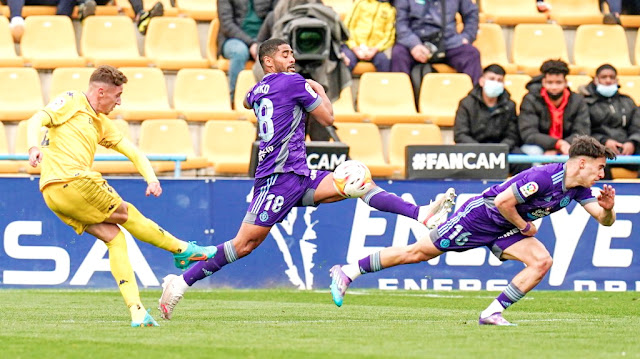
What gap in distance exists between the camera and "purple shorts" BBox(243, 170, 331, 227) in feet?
33.3

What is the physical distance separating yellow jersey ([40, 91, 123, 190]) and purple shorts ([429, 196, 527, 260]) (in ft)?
9.20

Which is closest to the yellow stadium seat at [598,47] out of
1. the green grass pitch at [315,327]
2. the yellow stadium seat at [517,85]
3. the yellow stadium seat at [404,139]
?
the yellow stadium seat at [517,85]

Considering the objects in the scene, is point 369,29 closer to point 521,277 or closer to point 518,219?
point 518,219

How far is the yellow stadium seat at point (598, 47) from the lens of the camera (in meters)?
18.7

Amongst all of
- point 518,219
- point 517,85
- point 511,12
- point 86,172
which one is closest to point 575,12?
point 511,12

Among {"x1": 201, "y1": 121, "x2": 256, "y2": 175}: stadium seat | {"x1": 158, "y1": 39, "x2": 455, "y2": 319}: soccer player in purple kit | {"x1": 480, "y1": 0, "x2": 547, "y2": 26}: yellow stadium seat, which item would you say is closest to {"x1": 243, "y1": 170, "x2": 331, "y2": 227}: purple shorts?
{"x1": 158, "y1": 39, "x2": 455, "y2": 319}: soccer player in purple kit

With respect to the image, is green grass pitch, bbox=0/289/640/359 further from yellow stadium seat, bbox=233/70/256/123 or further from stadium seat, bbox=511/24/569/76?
stadium seat, bbox=511/24/569/76

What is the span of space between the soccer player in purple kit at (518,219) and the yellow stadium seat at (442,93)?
703 cm

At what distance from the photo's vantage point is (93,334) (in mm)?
8641

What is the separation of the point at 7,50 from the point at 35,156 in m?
8.78

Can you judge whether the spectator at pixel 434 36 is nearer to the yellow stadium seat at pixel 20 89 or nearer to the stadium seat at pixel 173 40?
the stadium seat at pixel 173 40

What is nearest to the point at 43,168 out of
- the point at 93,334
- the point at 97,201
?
the point at 97,201

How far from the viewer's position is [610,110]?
16438mm

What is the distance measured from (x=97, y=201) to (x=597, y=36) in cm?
1117
